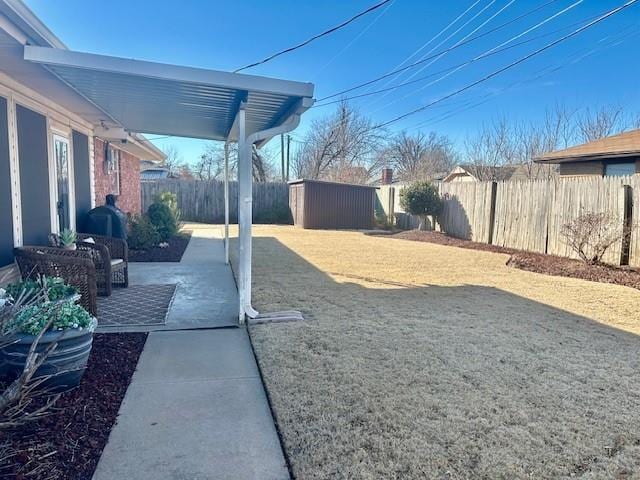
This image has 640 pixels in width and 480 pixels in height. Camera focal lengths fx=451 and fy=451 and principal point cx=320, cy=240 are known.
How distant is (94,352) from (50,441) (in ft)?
4.84

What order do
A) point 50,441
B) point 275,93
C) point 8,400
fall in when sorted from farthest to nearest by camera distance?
point 275,93, point 50,441, point 8,400

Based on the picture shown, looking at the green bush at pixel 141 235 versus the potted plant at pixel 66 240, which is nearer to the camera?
the potted plant at pixel 66 240

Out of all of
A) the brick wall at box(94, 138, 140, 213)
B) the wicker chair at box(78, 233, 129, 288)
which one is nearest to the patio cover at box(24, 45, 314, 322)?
the wicker chair at box(78, 233, 129, 288)

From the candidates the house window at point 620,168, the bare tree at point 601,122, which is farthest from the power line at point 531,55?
the bare tree at point 601,122

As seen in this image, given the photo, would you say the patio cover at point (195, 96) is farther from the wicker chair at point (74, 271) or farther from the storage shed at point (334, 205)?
the storage shed at point (334, 205)

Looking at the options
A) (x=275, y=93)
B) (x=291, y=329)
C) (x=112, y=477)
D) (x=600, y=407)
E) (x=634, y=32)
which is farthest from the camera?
(x=634, y=32)

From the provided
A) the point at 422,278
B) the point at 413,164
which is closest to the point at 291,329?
the point at 422,278

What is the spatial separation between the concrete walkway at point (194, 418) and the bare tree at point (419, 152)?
3292 centimetres

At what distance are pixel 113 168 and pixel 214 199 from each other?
11271mm

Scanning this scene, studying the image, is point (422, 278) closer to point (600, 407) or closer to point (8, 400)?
point (600, 407)

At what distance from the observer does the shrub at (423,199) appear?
51.1ft

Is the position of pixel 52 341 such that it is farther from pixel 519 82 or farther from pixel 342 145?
pixel 342 145

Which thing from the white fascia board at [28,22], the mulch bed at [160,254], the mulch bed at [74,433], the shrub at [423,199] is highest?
the white fascia board at [28,22]

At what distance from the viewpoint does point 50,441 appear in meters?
2.46
